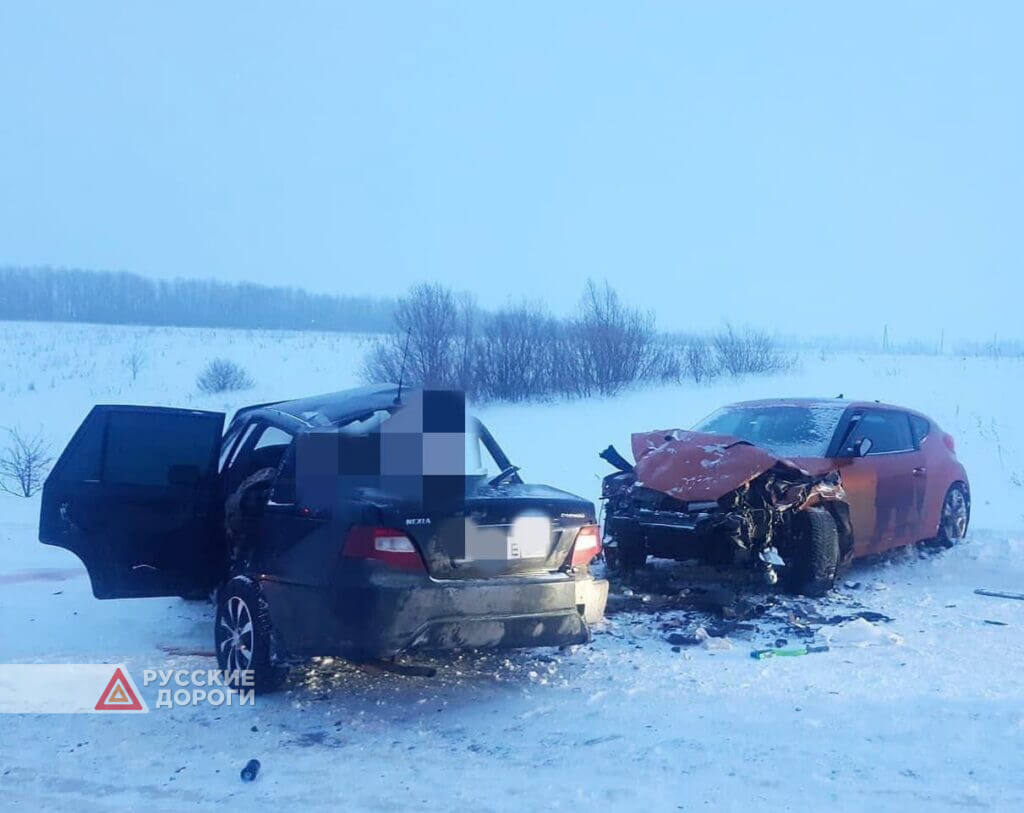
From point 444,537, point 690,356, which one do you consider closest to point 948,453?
point 444,537

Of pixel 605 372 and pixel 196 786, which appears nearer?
pixel 196 786

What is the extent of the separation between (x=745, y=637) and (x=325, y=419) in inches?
121

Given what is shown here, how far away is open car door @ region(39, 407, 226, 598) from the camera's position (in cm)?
568

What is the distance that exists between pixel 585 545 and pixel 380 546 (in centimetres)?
123

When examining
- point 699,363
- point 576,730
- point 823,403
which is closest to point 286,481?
point 576,730

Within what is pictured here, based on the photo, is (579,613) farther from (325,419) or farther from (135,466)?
(135,466)

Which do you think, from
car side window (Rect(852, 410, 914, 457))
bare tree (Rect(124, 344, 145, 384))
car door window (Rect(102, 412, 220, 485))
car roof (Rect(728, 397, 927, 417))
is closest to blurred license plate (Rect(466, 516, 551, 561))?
car door window (Rect(102, 412, 220, 485))

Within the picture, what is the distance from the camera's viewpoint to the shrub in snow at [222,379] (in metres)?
27.5

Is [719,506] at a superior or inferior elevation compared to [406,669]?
superior

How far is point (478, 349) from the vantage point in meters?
21.7

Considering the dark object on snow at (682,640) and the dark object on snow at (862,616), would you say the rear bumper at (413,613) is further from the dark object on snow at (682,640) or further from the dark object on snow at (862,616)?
the dark object on snow at (862,616)

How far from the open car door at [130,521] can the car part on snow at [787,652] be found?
3258 millimetres

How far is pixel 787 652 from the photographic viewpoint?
19.6 feet

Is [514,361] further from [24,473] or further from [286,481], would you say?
[286,481]
